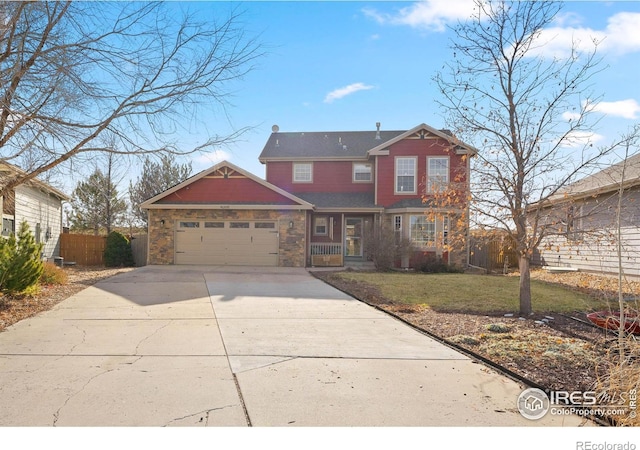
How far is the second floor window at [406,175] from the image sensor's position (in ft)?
63.3

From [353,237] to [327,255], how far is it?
2792 mm

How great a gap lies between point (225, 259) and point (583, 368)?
14730mm

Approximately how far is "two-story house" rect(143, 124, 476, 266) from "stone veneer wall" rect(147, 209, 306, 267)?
0.04 metres

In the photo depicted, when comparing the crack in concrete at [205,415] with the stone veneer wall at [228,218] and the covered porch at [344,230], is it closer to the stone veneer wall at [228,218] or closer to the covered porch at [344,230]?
the stone veneer wall at [228,218]

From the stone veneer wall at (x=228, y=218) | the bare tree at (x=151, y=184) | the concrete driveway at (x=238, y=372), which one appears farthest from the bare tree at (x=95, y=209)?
the concrete driveway at (x=238, y=372)

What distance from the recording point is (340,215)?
20.5 m

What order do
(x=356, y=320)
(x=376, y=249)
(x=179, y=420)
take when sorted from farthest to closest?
(x=376, y=249)
(x=356, y=320)
(x=179, y=420)

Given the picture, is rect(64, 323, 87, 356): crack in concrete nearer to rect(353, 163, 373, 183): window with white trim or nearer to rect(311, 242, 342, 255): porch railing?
rect(311, 242, 342, 255): porch railing

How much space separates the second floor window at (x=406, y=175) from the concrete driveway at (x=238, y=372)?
39.6 ft

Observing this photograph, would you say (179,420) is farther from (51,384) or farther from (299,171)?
(299,171)

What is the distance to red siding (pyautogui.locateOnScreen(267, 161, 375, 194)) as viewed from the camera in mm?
21281

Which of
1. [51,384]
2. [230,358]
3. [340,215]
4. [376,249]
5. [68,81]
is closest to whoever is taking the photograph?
[51,384]

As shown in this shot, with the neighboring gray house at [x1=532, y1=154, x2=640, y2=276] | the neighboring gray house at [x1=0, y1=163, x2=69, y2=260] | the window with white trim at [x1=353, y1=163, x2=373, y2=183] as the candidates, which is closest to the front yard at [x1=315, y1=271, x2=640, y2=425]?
the neighboring gray house at [x1=532, y1=154, x2=640, y2=276]

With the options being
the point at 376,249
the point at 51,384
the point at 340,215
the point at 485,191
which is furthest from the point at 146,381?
the point at 340,215
